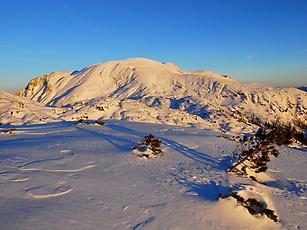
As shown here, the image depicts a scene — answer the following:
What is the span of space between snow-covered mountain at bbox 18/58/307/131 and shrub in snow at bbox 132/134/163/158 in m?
73.7

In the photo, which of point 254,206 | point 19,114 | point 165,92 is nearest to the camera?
point 254,206

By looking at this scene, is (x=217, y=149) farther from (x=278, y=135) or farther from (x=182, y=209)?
(x=182, y=209)

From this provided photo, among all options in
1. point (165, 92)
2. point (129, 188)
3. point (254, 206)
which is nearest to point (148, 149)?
point (129, 188)

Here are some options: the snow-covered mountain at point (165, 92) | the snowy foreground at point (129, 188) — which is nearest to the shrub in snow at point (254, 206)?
the snowy foreground at point (129, 188)

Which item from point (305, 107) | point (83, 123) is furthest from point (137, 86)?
point (83, 123)

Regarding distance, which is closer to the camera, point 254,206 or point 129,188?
point 254,206

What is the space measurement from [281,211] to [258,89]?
12742 cm

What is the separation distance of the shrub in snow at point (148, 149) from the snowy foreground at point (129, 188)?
0.40m

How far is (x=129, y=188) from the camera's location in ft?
28.2

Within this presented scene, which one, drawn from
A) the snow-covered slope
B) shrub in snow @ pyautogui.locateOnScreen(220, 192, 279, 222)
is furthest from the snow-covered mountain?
shrub in snow @ pyautogui.locateOnScreen(220, 192, 279, 222)

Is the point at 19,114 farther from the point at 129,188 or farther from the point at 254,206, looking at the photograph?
the point at 254,206

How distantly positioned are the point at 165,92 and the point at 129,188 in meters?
111

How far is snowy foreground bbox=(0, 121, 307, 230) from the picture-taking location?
261 inches

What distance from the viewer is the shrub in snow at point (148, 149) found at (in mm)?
12648
